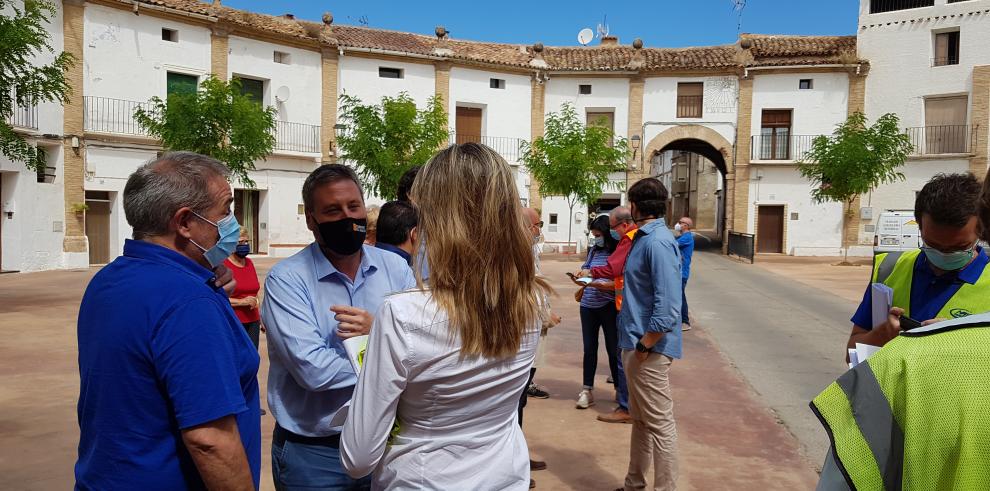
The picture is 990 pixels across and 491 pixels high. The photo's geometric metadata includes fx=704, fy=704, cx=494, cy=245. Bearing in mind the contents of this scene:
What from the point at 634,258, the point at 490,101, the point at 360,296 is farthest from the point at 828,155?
the point at 360,296

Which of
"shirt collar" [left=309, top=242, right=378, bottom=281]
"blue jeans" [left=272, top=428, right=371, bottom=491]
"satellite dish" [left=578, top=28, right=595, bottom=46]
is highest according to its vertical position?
"satellite dish" [left=578, top=28, right=595, bottom=46]

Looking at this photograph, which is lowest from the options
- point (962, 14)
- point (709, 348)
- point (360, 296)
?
point (709, 348)

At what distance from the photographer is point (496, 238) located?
191 cm

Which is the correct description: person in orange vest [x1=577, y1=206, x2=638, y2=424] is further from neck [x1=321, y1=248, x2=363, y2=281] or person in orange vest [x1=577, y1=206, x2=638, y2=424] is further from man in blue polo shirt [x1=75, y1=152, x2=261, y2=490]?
man in blue polo shirt [x1=75, y1=152, x2=261, y2=490]

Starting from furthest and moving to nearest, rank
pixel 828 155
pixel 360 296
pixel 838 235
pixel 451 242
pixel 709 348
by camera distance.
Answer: pixel 838 235 < pixel 828 155 < pixel 709 348 < pixel 360 296 < pixel 451 242

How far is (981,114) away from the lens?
2723cm

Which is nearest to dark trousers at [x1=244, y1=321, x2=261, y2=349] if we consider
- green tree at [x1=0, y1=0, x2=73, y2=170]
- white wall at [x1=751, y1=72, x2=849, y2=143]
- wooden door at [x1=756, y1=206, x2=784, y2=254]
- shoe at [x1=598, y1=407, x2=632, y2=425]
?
shoe at [x1=598, y1=407, x2=632, y2=425]

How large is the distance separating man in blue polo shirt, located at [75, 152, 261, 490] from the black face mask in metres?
0.68

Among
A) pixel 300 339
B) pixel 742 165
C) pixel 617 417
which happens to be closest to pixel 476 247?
pixel 300 339

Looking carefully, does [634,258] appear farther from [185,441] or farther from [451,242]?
[185,441]

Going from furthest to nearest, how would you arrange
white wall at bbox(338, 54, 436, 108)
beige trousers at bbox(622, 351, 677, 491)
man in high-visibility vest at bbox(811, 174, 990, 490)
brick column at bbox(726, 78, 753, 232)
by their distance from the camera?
1. brick column at bbox(726, 78, 753, 232)
2. white wall at bbox(338, 54, 436, 108)
3. beige trousers at bbox(622, 351, 677, 491)
4. man in high-visibility vest at bbox(811, 174, 990, 490)

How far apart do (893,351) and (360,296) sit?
1.97 metres

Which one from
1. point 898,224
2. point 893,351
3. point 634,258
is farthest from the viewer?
point 898,224

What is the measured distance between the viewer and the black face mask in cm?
269
